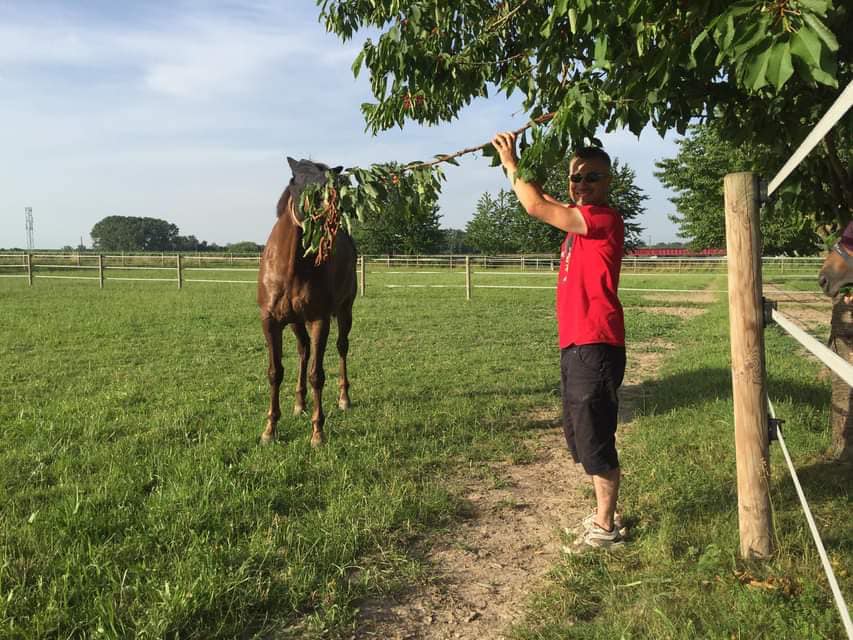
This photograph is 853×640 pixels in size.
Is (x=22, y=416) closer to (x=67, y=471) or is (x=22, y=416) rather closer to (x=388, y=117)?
(x=67, y=471)

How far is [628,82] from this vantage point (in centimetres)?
258

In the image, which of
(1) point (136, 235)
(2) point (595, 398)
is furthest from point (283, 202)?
(1) point (136, 235)

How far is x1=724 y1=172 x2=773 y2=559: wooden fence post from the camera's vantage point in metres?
2.38

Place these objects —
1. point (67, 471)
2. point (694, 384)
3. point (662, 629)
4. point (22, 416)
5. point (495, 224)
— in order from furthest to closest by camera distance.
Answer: point (495, 224) < point (694, 384) < point (22, 416) < point (67, 471) < point (662, 629)

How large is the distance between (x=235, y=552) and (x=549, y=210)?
2.00 m

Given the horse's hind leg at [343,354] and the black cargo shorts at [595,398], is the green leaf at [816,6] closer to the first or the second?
the black cargo shorts at [595,398]

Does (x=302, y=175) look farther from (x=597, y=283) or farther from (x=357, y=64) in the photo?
(x=597, y=283)

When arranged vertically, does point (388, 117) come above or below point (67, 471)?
above

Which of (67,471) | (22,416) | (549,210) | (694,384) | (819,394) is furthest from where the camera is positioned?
(694,384)

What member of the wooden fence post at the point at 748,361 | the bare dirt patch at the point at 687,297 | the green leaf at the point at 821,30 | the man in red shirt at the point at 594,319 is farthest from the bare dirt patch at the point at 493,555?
the bare dirt patch at the point at 687,297

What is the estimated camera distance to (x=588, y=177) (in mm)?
2611

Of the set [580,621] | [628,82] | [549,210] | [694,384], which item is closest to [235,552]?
[580,621]

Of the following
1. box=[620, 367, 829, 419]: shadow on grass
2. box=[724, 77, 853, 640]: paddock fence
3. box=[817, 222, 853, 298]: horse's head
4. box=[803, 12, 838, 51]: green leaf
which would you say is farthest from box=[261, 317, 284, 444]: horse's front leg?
box=[803, 12, 838, 51]: green leaf

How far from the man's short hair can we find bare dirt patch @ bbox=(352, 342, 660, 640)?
1.83 m
